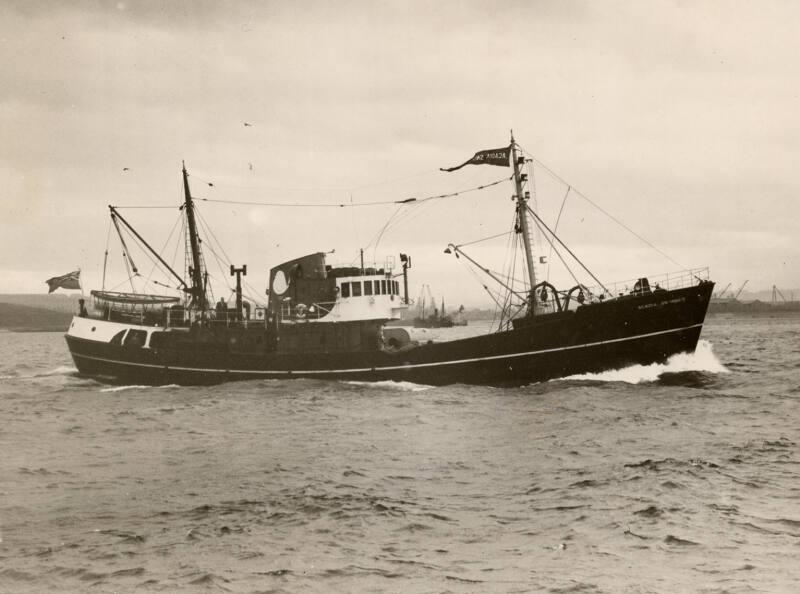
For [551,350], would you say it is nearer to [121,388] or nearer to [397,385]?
[397,385]

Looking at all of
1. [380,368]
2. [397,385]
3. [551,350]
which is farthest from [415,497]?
[380,368]

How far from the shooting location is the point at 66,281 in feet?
101

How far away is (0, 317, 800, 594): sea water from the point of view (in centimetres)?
759

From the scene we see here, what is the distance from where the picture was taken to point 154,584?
742 centimetres

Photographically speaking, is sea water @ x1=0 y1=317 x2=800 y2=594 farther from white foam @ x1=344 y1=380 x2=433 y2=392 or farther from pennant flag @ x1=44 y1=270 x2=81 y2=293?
pennant flag @ x1=44 y1=270 x2=81 y2=293

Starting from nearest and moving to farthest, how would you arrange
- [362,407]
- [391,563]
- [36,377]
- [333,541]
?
[391,563] < [333,541] < [362,407] < [36,377]

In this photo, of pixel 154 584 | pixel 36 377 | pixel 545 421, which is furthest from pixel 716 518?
pixel 36 377

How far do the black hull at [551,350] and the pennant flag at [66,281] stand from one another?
11.4 metres

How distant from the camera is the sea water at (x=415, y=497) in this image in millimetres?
7586

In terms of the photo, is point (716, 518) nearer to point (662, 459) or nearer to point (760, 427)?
point (662, 459)

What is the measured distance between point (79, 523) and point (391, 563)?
5252 millimetres

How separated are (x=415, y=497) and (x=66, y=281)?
2637 centimetres

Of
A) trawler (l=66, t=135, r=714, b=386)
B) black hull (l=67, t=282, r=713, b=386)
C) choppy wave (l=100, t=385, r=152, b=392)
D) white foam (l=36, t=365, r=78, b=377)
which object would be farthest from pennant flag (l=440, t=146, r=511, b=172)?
white foam (l=36, t=365, r=78, b=377)

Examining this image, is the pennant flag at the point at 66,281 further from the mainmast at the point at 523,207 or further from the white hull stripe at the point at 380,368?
the mainmast at the point at 523,207
